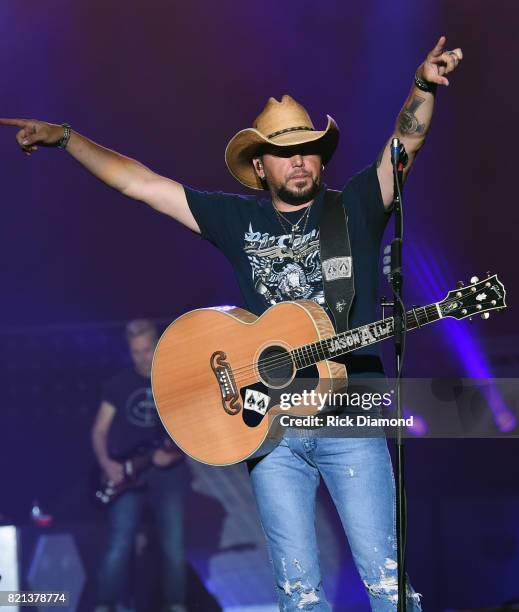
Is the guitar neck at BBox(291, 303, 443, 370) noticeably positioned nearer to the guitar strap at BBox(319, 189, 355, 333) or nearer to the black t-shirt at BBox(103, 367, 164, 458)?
the guitar strap at BBox(319, 189, 355, 333)

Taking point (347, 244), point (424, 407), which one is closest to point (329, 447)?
point (347, 244)

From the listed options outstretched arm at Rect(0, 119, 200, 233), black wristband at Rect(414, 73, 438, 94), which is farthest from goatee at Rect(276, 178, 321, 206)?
black wristband at Rect(414, 73, 438, 94)

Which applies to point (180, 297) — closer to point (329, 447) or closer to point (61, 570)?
point (61, 570)

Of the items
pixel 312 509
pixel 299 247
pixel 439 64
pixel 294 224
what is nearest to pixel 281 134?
pixel 294 224

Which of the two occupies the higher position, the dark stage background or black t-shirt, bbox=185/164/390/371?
the dark stage background

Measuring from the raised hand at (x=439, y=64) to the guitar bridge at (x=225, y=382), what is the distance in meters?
1.36

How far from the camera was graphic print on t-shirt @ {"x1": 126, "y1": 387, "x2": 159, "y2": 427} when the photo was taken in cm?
678

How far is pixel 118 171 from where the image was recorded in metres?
3.97

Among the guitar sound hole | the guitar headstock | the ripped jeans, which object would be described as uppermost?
the guitar headstock

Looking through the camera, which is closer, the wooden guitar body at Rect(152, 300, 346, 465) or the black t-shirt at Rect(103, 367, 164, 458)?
the wooden guitar body at Rect(152, 300, 346, 465)

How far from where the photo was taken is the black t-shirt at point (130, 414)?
6715 millimetres

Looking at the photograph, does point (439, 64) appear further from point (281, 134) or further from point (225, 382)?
point (225, 382)

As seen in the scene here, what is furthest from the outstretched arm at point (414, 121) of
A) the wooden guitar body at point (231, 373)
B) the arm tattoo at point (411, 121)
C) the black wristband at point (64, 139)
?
the black wristband at point (64, 139)

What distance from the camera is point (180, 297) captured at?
6957 mm
